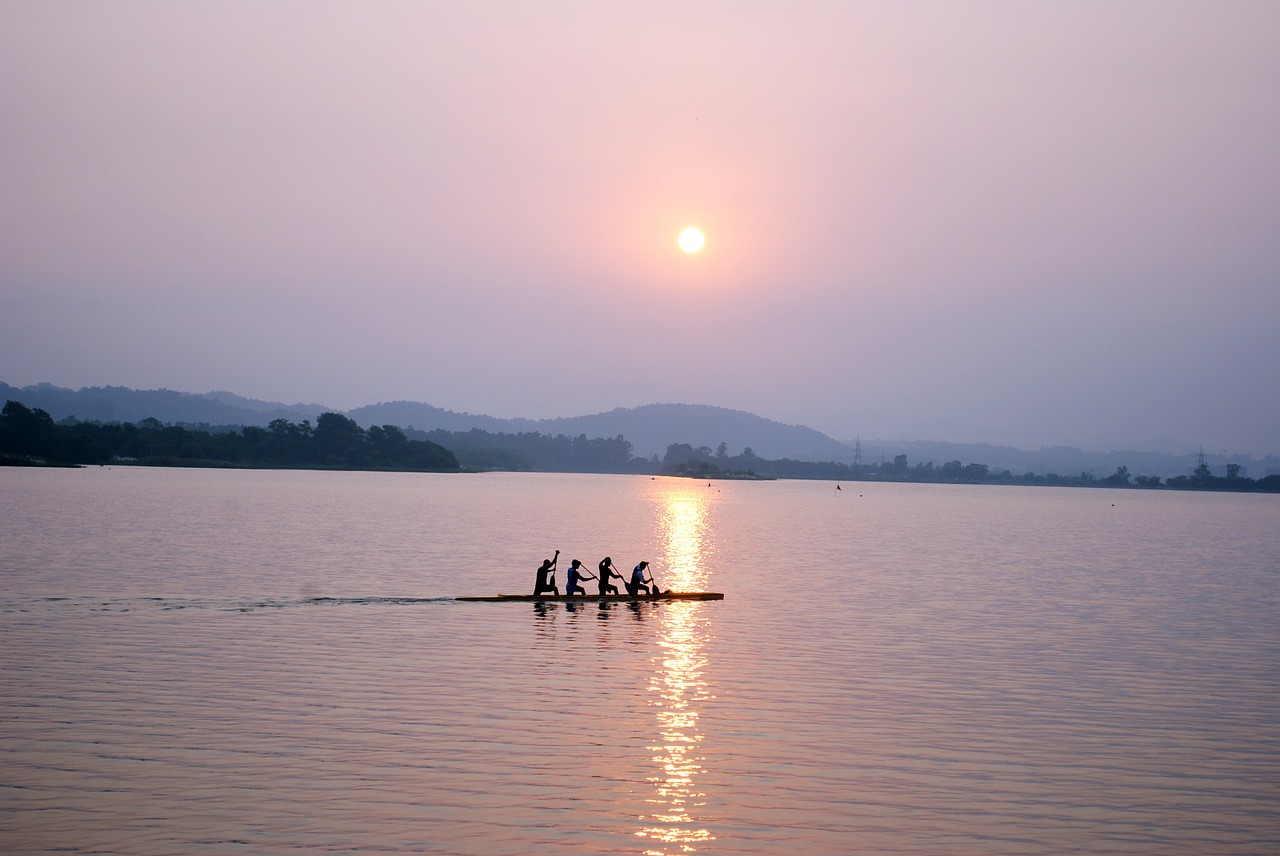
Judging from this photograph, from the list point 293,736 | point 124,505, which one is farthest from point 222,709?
point 124,505

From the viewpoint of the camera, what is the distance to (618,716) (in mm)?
24547

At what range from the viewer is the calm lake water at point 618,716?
17.1 meters

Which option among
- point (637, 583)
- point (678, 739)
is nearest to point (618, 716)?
point (678, 739)

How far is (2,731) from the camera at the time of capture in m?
21.3

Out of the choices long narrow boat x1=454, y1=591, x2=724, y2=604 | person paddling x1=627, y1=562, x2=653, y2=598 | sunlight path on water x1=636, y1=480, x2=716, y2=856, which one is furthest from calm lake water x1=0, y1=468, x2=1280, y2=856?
person paddling x1=627, y1=562, x2=653, y2=598

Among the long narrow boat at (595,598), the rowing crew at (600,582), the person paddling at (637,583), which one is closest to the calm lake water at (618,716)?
the long narrow boat at (595,598)

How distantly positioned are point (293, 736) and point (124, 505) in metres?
97.1

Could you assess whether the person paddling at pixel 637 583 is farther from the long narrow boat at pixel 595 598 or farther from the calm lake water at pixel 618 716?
the calm lake water at pixel 618 716

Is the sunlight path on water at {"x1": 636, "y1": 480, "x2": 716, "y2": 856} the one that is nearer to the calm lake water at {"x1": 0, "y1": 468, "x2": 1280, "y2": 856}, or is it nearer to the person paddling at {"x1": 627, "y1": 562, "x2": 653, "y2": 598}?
the calm lake water at {"x1": 0, "y1": 468, "x2": 1280, "y2": 856}

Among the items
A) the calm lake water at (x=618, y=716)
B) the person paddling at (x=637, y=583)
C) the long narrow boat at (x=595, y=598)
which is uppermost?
the person paddling at (x=637, y=583)

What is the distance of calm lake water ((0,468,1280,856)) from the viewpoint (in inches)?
675

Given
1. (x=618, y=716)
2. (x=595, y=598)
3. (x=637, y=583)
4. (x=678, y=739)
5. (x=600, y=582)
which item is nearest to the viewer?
(x=678, y=739)

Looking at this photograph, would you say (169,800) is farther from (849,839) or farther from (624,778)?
(849,839)

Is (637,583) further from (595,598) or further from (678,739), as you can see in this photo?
(678,739)
